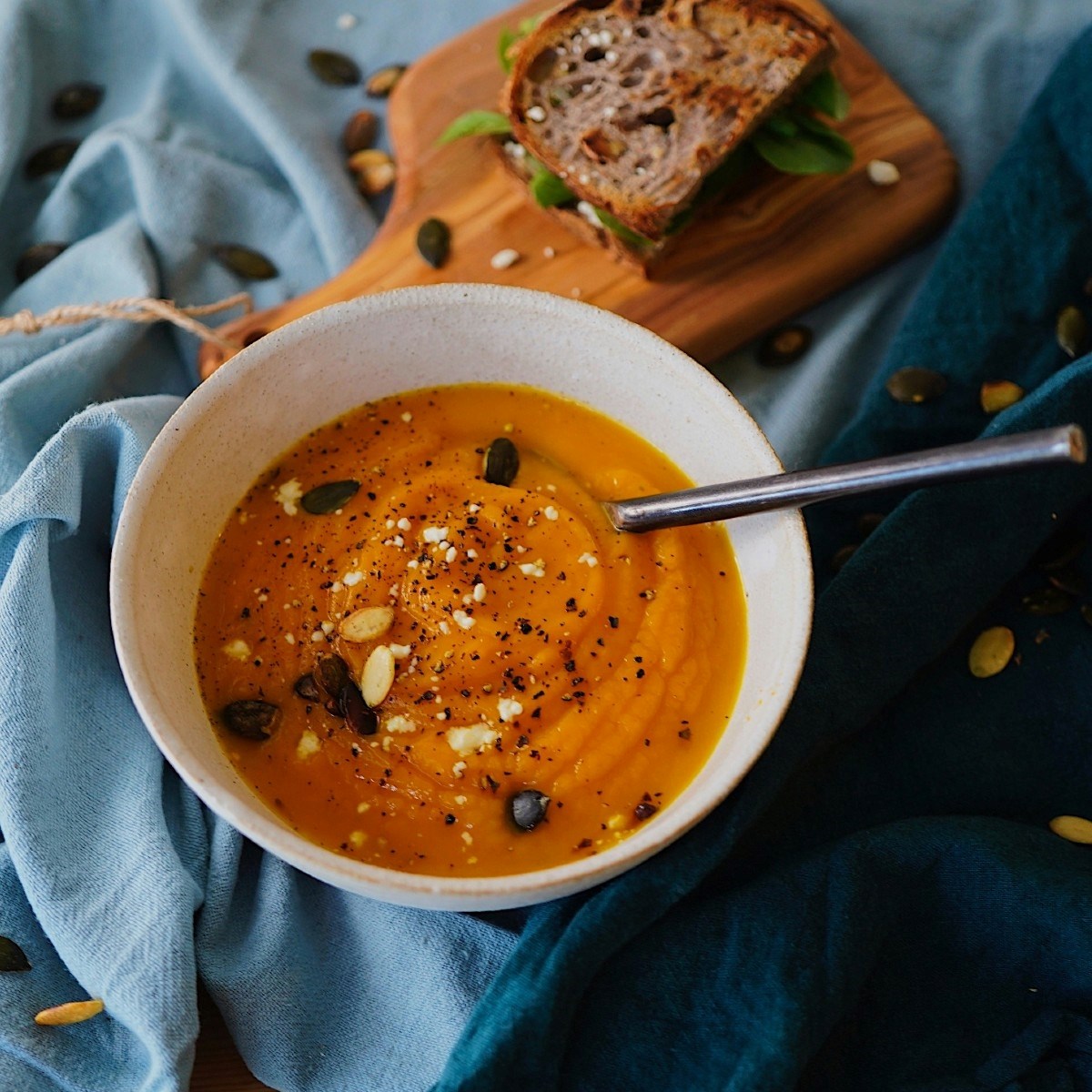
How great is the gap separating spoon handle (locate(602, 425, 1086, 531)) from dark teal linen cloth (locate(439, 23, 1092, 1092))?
1.41ft

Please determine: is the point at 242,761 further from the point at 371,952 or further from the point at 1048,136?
the point at 1048,136

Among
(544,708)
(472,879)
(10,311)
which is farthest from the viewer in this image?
(10,311)

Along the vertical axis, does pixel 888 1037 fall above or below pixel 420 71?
below

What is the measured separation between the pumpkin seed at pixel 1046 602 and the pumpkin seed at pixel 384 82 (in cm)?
191

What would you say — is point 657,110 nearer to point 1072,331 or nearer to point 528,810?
point 1072,331

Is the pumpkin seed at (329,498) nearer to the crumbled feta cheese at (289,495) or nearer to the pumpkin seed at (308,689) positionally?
the crumbled feta cheese at (289,495)

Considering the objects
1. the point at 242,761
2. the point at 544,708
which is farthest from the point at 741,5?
the point at 242,761

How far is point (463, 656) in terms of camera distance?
1.95 m

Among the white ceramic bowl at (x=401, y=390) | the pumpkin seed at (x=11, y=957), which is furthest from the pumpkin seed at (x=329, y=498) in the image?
the pumpkin seed at (x=11, y=957)

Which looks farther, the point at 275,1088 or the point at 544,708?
the point at 275,1088

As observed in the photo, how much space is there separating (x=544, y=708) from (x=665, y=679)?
0.19 metres

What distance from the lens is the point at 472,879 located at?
173cm

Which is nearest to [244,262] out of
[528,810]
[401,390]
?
[401,390]

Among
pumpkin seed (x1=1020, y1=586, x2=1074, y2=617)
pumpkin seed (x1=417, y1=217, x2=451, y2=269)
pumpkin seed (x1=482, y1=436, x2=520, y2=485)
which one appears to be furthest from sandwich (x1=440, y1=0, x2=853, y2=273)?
pumpkin seed (x1=1020, y1=586, x2=1074, y2=617)
